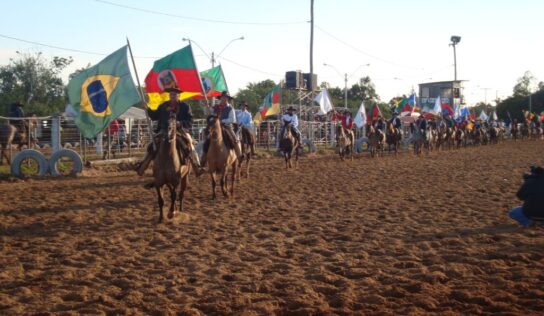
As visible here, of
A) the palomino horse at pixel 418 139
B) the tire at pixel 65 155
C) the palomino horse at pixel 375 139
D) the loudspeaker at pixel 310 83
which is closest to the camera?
the tire at pixel 65 155

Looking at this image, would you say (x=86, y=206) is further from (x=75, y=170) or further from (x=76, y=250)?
(x=75, y=170)

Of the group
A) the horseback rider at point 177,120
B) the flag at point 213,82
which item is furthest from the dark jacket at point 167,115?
the flag at point 213,82

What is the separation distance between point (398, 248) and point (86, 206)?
7.59 meters

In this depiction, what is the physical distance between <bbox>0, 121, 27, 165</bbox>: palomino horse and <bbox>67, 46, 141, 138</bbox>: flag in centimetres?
651

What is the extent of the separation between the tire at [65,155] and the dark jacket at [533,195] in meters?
15.5

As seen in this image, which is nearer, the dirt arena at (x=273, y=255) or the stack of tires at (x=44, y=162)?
the dirt arena at (x=273, y=255)

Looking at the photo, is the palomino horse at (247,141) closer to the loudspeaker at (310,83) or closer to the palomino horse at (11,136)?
the palomino horse at (11,136)

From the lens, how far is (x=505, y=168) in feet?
71.8

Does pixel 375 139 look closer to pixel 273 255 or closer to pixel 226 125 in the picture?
pixel 226 125

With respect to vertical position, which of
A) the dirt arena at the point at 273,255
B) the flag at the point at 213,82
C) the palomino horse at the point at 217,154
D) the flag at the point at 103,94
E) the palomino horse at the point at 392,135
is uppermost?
the flag at the point at 213,82

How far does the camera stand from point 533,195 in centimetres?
841

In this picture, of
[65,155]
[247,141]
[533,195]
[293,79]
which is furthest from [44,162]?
[293,79]

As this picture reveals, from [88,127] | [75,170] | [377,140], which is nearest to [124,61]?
[88,127]

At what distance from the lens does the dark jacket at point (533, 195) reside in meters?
8.29
